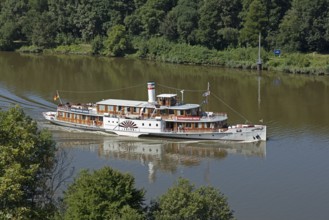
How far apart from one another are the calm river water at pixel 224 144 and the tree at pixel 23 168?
716 cm

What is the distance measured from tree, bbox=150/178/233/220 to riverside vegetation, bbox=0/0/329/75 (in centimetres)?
4135

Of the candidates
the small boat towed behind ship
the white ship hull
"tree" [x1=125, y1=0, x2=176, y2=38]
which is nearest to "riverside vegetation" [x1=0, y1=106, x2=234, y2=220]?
the white ship hull

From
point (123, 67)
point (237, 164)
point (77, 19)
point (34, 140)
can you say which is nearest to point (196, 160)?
point (237, 164)

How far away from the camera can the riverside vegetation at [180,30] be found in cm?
6194

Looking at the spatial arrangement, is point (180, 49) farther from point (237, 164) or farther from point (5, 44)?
point (237, 164)

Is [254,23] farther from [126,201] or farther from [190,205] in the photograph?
[126,201]

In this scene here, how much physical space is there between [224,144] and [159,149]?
11.7ft

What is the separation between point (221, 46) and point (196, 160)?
37.2 metres

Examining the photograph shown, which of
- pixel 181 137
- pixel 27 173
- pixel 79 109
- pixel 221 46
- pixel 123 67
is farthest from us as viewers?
pixel 221 46

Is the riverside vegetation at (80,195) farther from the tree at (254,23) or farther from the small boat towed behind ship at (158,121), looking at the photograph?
the tree at (254,23)

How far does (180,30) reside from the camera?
68250 millimetres

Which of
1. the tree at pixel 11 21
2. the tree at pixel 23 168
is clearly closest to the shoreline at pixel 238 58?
the tree at pixel 11 21

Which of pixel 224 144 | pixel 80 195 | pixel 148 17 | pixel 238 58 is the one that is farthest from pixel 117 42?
pixel 80 195

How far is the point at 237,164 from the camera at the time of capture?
1230 inches
